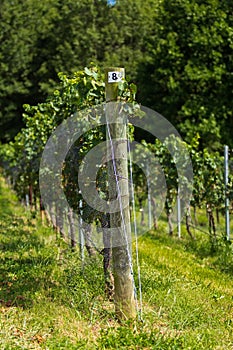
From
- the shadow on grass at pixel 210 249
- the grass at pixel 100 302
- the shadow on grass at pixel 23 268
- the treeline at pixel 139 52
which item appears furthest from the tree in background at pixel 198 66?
the grass at pixel 100 302

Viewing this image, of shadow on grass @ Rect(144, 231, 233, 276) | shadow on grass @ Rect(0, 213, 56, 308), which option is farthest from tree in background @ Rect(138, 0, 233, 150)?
shadow on grass @ Rect(0, 213, 56, 308)

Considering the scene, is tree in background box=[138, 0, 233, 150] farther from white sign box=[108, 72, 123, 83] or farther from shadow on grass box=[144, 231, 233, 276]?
white sign box=[108, 72, 123, 83]

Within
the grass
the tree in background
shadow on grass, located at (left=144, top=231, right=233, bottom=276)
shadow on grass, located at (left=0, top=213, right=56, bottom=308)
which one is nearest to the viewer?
the grass

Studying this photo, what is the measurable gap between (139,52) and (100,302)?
928 inches

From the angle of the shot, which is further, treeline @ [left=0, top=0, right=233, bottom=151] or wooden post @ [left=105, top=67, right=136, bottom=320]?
treeline @ [left=0, top=0, right=233, bottom=151]

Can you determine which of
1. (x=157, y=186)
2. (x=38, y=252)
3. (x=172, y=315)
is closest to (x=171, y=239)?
(x=157, y=186)

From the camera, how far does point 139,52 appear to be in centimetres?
2742

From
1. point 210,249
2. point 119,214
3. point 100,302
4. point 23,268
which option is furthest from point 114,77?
point 210,249

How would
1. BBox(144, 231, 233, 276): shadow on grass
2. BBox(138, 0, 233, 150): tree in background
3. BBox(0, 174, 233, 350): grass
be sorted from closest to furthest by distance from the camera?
BBox(0, 174, 233, 350): grass, BBox(144, 231, 233, 276): shadow on grass, BBox(138, 0, 233, 150): tree in background

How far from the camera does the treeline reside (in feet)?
64.0

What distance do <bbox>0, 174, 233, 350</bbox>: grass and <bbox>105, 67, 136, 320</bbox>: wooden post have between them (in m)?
0.21

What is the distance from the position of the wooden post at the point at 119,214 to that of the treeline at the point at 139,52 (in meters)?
14.0

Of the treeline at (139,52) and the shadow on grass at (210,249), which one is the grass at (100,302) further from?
the treeline at (139,52)

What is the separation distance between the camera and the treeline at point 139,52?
19.5 metres
